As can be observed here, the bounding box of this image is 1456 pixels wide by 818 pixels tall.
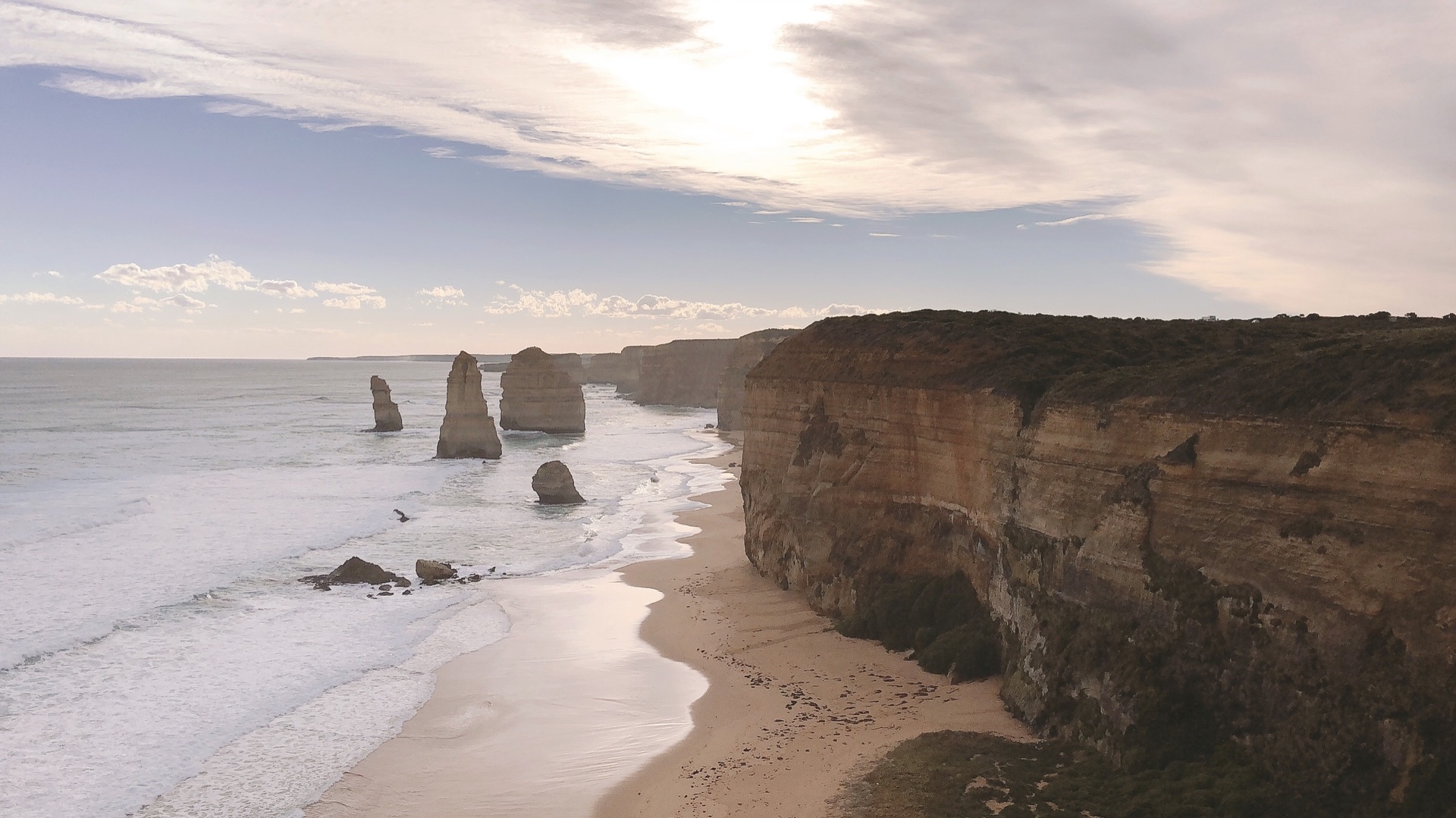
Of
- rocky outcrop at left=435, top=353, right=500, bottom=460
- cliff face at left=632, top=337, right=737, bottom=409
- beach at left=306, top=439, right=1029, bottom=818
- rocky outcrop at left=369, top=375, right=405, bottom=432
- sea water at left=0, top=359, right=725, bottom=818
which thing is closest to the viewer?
beach at left=306, top=439, right=1029, bottom=818

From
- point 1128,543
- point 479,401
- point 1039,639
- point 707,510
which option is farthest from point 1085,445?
point 479,401

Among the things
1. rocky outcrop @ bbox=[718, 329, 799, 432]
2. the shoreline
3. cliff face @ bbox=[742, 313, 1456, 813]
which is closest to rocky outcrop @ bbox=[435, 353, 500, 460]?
rocky outcrop @ bbox=[718, 329, 799, 432]

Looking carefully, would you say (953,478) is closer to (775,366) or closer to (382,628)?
(775,366)

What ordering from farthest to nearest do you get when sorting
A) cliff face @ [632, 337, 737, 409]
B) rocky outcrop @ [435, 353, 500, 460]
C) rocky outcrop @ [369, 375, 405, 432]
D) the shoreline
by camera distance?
cliff face @ [632, 337, 737, 409] < rocky outcrop @ [369, 375, 405, 432] < rocky outcrop @ [435, 353, 500, 460] < the shoreline

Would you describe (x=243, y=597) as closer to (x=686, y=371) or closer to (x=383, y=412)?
(x=383, y=412)

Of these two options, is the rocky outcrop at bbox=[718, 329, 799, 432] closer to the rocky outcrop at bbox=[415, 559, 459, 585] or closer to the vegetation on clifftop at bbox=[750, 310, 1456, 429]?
the rocky outcrop at bbox=[415, 559, 459, 585]

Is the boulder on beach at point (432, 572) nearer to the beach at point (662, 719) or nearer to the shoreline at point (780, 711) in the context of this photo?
the beach at point (662, 719)

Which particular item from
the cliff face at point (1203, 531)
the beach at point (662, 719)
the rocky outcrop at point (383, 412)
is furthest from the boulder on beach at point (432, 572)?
the rocky outcrop at point (383, 412)
